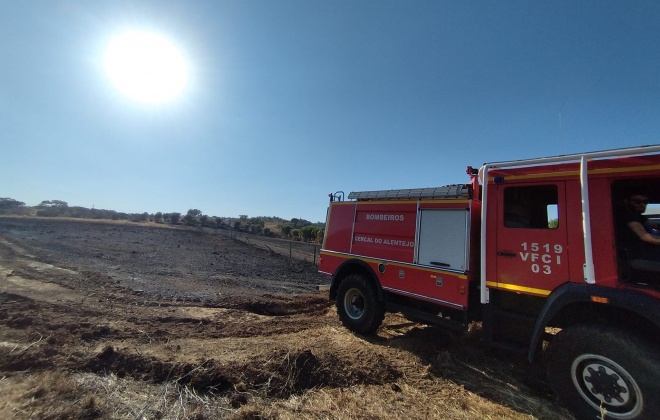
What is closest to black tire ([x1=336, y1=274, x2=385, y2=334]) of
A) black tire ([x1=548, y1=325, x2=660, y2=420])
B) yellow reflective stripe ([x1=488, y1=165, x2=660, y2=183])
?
black tire ([x1=548, y1=325, x2=660, y2=420])

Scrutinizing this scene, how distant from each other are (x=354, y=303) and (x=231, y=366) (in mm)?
2951

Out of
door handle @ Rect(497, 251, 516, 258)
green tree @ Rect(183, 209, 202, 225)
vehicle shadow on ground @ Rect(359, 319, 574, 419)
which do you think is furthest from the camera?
green tree @ Rect(183, 209, 202, 225)

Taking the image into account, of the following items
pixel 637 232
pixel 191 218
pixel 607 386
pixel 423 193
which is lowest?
pixel 607 386

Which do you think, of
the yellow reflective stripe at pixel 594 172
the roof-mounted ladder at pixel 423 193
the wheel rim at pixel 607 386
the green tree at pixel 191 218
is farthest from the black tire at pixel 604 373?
the green tree at pixel 191 218

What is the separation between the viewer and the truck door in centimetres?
394

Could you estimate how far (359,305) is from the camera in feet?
21.4

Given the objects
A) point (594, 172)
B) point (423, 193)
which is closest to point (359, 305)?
point (423, 193)

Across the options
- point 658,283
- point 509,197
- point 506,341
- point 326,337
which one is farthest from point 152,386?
point 658,283

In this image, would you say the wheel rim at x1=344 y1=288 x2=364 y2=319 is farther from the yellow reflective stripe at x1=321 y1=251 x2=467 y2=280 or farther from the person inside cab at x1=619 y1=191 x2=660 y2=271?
the person inside cab at x1=619 y1=191 x2=660 y2=271

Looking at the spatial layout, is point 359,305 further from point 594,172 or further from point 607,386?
point 594,172

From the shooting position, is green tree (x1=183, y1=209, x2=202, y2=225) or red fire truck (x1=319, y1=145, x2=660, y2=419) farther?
green tree (x1=183, y1=209, x2=202, y2=225)

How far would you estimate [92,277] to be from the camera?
1105 cm

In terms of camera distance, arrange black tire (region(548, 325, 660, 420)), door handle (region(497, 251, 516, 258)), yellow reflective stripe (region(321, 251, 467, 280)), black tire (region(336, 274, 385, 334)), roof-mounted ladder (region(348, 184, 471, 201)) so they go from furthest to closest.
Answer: black tire (region(336, 274, 385, 334)) < roof-mounted ladder (region(348, 184, 471, 201)) < yellow reflective stripe (region(321, 251, 467, 280)) < door handle (region(497, 251, 516, 258)) < black tire (region(548, 325, 660, 420))

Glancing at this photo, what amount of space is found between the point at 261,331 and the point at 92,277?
317 inches
